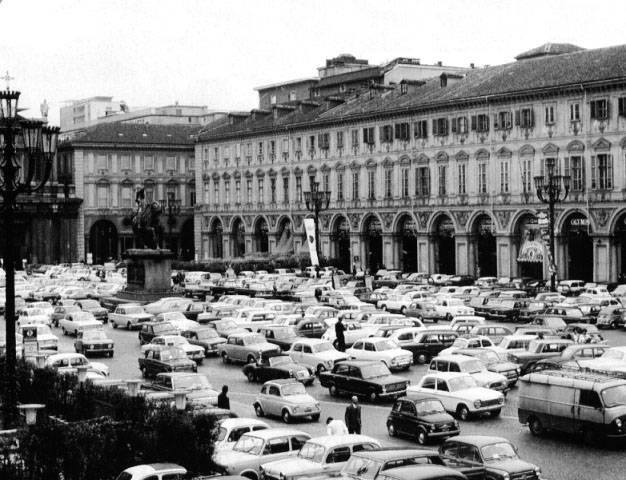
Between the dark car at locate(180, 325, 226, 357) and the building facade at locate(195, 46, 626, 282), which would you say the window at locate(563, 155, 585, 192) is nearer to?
the building facade at locate(195, 46, 626, 282)

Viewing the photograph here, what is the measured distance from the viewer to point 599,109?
72.1 metres

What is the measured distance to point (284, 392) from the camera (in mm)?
30859

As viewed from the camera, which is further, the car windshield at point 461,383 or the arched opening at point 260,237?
the arched opening at point 260,237

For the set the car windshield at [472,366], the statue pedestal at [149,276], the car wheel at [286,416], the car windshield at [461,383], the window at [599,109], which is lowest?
the car wheel at [286,416]

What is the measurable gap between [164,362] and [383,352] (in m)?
7.56

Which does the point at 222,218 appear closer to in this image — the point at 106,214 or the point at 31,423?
the point at 106,214

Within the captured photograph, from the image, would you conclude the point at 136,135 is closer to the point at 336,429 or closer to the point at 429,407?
the point at 429,407

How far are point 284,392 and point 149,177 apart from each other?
307ft

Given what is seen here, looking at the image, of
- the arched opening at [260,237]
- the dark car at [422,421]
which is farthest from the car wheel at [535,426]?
the arched opening at [260,237]

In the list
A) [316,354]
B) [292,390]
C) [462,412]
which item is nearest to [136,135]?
[316,354]

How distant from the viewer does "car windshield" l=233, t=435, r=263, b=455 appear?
79.3 ft

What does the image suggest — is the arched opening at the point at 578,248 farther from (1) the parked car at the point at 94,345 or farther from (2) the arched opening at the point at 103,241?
(2) the arched opening at the point at 103,241

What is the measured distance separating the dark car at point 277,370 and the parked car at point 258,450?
35.7 feet

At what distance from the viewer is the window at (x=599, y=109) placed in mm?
71625
